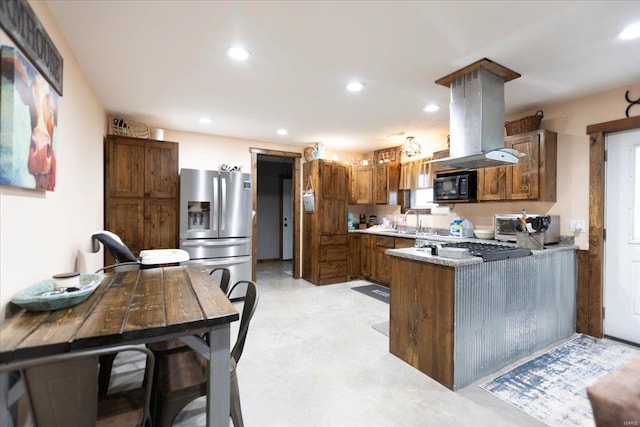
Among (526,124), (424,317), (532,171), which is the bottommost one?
(424,317)

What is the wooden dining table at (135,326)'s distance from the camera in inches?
41.4

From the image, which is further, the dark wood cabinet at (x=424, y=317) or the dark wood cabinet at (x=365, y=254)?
the dark wood cabinet at (x=365, y=254)

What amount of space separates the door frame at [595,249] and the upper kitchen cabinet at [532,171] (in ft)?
1.05

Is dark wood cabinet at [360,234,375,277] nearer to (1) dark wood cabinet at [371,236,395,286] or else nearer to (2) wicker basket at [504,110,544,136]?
(1) dark wood cabinet at [371,236,395,286]

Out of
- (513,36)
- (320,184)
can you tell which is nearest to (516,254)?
(513,36)

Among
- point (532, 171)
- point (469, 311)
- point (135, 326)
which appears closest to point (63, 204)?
point (135, 326)

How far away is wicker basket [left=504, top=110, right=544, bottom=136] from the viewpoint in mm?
3325

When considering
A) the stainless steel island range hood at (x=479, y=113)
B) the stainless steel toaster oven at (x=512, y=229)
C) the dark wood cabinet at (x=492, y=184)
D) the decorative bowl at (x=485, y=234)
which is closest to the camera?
the stainless steel island range hood at (x=479, y=113)

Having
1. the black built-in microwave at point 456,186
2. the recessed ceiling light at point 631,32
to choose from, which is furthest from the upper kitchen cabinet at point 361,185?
the recessed ceiling light at point 631,32

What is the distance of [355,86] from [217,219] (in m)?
2.52

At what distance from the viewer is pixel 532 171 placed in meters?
3.23

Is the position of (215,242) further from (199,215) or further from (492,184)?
(492,184)

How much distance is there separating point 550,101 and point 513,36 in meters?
1.71

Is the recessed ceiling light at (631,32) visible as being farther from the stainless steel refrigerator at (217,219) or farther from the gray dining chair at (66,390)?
the stainless steel refrigerator at (217,219)
